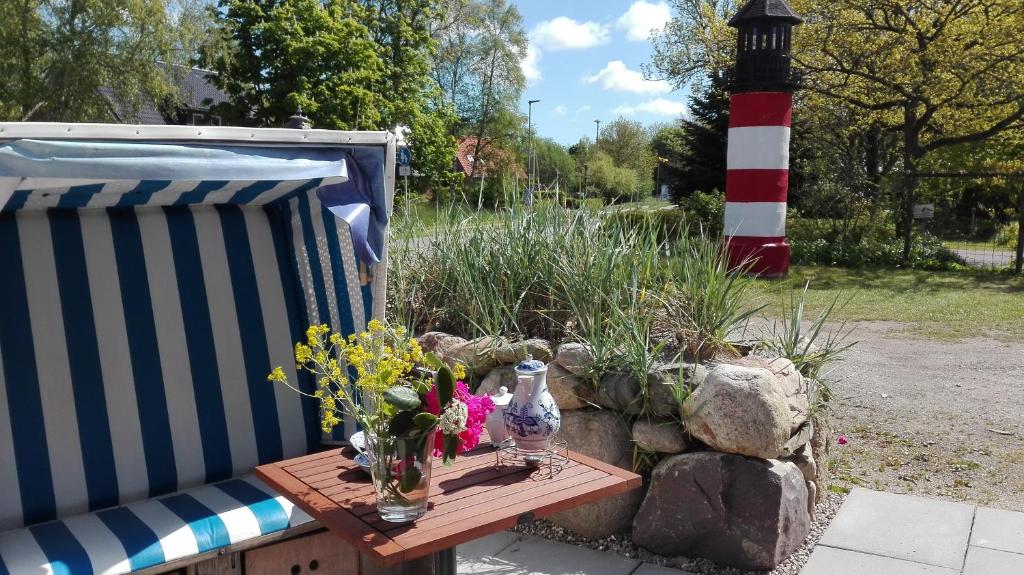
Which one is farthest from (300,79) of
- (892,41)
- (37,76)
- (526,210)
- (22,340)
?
(22,340)

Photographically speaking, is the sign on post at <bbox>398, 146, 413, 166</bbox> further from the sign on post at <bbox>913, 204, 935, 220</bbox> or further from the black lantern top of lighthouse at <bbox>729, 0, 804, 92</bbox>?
the sign on post at <bbox>913, 204, 935, 220</bbox>

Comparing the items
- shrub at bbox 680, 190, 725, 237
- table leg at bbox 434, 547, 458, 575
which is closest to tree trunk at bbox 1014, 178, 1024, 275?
shrub at bbox 680, 190, 725, 237

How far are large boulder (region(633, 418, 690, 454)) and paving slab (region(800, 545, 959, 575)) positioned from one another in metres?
0.61

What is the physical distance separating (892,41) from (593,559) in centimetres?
1093

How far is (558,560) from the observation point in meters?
3.11

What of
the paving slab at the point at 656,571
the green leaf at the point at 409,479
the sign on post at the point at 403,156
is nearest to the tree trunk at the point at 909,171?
the paving slab at the point at 656,571

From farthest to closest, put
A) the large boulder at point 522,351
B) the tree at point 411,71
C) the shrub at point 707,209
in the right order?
the tree at point 411,71
the shrub at point 707,209
the large boulder at point 522,351

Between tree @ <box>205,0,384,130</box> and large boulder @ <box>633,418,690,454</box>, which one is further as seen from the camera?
tree @ <box>205,0,384,130</box>

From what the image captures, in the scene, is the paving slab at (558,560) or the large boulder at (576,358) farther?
the large boulder at (576,358)

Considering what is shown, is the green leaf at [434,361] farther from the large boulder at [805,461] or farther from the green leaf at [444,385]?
the large boulder at [805,461]

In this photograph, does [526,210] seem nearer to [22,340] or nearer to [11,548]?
[22,340]

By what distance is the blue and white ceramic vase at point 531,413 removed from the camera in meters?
2.30

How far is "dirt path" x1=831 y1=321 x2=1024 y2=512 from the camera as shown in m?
3.84

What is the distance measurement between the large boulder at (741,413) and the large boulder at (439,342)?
1.14 metres
